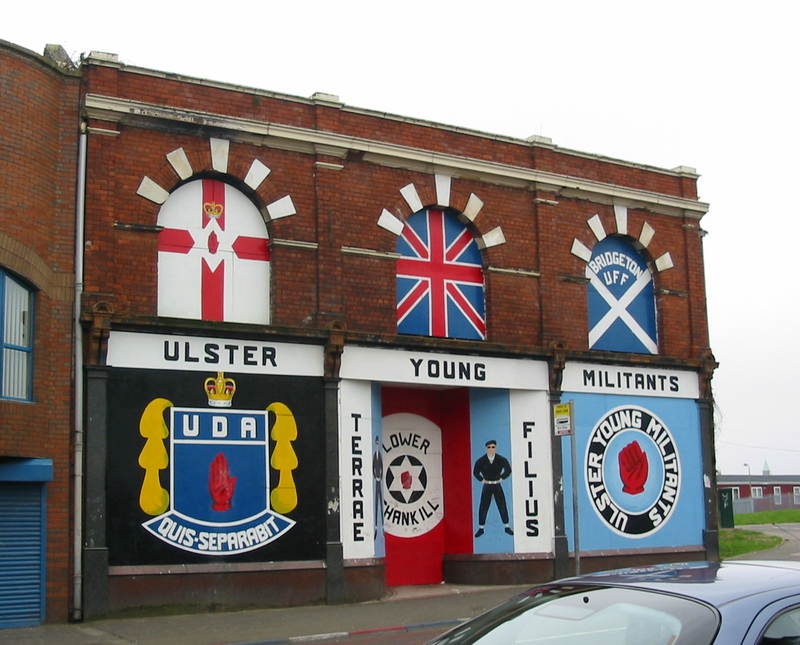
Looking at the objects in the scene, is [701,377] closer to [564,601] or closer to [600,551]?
[600,551]

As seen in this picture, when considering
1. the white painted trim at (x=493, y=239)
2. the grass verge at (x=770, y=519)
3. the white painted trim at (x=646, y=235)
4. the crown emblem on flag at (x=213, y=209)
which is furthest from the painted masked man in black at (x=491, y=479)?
the grass verge at (x=770, y=519)

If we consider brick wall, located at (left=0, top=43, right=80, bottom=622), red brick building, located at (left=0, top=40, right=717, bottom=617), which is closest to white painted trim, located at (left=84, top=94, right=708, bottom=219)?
red brick building, located at (left=0, top=40, right=717, bottom=617)

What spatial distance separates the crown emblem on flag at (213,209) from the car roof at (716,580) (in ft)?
44.2

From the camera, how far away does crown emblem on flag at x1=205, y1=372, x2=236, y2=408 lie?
56.2 ft

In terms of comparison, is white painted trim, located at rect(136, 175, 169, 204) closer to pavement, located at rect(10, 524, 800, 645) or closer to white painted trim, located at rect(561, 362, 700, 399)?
→ pavement, located at rect(10, 524, 800, 645)

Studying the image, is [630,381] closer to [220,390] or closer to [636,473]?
[636,473]

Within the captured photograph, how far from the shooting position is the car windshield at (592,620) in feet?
14.5

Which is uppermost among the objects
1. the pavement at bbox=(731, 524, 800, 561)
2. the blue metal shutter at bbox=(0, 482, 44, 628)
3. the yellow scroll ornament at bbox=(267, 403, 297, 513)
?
the yellow scroll ornament at bbox=(267, 403, 297, 513)

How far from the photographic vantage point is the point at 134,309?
54.9 feet

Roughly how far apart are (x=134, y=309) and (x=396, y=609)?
20.7ft

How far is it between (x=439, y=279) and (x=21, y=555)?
29.2ft

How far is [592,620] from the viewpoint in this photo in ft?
15.6

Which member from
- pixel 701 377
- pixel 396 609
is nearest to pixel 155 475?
pixel 396 609

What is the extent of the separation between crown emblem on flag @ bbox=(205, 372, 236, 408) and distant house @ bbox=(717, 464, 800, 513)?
5703cm
